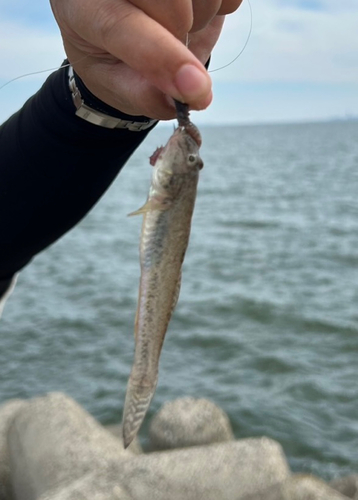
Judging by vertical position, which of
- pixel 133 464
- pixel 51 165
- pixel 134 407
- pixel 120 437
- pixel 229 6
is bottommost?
pixel 120 437

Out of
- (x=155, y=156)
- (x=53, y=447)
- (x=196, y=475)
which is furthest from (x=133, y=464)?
(x=155, y=156)

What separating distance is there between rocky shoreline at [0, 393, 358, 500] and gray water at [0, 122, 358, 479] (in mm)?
2101

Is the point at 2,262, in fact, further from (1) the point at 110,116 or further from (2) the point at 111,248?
(2) the point at 111,248

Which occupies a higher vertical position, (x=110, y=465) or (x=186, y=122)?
(x=186, y=122)

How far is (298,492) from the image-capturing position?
4512 mm

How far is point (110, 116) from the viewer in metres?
2.28

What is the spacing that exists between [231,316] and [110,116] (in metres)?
10.9

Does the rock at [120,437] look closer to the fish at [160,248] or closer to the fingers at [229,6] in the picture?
the fish at [160,248]

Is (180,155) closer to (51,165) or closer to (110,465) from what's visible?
(51,165)

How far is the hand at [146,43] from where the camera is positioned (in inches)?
55.7

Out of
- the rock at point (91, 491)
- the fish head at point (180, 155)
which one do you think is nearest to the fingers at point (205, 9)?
the fish head at point (180, 155)

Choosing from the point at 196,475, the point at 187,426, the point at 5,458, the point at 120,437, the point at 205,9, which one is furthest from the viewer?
the point at 120,437

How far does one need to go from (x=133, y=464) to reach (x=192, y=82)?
417 centimetres

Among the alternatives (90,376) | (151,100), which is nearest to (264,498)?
(151,100)
